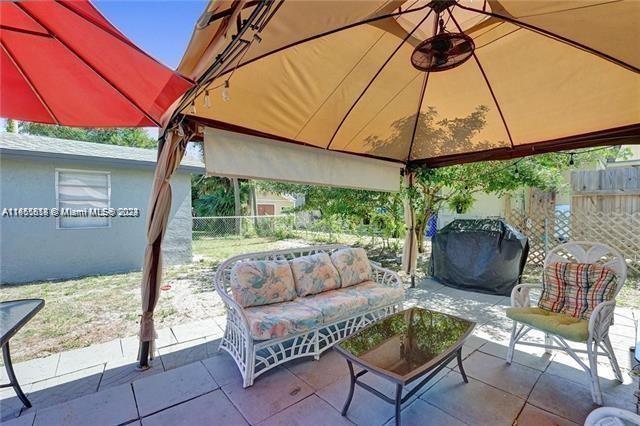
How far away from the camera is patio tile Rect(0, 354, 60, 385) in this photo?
2.53 m

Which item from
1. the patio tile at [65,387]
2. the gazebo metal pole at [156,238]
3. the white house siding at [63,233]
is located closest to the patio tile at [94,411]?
the patio tile at [65,387]

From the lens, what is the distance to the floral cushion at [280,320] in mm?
2477

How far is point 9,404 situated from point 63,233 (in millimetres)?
4809

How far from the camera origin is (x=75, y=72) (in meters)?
2.17

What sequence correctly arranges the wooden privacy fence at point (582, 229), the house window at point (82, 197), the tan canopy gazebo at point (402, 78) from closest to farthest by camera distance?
the tan canopy gazebo at point (402, 78) → the wooden privacy fence at point (582, 229) → the house window at point (82, 197)

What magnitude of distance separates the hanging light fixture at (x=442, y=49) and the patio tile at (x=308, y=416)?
279cm

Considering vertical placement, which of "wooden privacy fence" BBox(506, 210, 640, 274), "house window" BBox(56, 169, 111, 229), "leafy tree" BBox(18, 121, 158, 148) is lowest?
"wooden privacy fence" BBox(506, 210, 640, 274)

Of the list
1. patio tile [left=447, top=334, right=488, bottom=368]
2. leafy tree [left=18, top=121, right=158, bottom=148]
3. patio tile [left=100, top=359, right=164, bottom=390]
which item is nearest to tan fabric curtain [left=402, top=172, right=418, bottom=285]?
patio tile [left=447, top=334, right=488, bottom=368]

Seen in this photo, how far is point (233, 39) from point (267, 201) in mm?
22487

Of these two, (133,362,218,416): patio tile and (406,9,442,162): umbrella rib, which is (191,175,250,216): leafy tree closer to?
(406,9,442,162): umbrella rib

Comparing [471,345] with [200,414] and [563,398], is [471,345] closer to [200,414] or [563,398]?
[563,398]

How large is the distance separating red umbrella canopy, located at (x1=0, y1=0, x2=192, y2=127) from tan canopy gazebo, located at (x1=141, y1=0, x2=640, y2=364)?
243 millimetres

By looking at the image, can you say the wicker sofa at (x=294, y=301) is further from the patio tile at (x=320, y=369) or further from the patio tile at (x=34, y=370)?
the patio tile at (x=34, y=370)

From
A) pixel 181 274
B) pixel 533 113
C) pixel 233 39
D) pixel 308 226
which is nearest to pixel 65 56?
pixel 233 39
